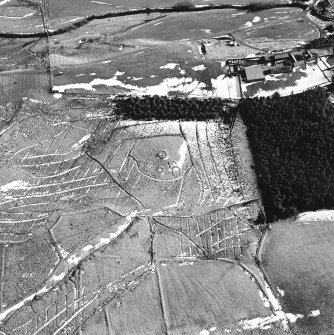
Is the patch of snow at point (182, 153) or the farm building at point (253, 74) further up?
the farm building at point (253, 74)

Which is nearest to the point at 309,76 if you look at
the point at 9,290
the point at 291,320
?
the point at 291,320

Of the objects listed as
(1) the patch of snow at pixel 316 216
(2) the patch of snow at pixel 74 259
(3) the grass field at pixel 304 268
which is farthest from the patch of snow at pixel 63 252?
(1) the patch of snow at pixel 316 216

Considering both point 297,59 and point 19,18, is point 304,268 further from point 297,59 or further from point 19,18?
point 19,18

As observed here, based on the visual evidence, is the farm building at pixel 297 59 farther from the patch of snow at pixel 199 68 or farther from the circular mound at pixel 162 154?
the circular mound at pixel 162 154

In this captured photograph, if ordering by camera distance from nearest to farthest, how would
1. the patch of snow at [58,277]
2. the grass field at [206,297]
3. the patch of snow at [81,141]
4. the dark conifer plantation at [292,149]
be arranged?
the grass field at [206,297], the patch of snow at [58,277], the dark conifer plantation at [292,149], the patch of snow at [81,141]

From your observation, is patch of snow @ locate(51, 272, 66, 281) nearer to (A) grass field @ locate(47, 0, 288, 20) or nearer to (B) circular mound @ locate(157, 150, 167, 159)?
(B) circular mound @ locate(157, 150, 167, 159)

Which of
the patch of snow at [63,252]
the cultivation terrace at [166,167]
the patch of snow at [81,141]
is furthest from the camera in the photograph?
the patch of snow at [81,141]
